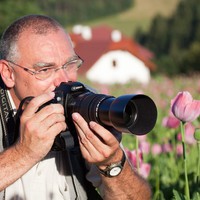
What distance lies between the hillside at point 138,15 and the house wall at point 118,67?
27.8 m

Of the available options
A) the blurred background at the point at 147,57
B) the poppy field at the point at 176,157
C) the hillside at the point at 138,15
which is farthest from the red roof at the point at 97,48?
the poppy field at the point at 176,157

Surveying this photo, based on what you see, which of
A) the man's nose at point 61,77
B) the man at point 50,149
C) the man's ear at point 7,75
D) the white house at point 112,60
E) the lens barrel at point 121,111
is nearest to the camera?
the lens barrel at point 121,111

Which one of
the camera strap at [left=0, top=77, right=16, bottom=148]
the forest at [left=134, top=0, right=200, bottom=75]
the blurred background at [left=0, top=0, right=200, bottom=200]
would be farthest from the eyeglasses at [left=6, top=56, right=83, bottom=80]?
the forest at [left=134, top=0, right=200, bottom=75]

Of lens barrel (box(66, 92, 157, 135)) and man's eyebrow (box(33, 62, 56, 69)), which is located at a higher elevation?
man's eyebrow (box(33, 62, 56, 69))

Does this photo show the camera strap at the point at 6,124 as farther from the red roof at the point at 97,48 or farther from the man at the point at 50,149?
the red roof at the point at 97,48

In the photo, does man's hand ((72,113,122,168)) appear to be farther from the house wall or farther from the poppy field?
the house wall

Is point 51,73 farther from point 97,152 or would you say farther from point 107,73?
point 107,73

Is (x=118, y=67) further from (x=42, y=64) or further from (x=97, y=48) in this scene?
(x=42, y=64)

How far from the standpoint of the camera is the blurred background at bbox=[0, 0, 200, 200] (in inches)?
148

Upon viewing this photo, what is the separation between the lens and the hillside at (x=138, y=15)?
78.4 m

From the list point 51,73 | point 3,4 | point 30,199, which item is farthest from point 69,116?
point 3,4

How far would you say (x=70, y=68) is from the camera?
7.78 ft

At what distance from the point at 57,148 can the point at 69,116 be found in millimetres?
150

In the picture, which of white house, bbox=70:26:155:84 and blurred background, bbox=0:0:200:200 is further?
white house, bbox=70:26:155:84
